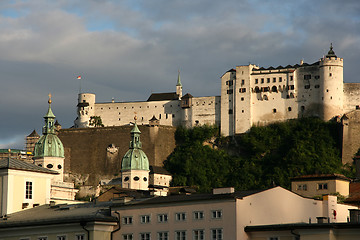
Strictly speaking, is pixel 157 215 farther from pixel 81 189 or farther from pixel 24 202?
pixel 81 189

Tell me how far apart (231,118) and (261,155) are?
7397 millimetres

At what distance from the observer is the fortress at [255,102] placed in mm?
125062

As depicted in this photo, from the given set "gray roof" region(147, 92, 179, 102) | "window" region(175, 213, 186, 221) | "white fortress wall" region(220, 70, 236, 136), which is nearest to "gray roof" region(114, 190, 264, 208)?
"window" region(175, 213, 186, 221)

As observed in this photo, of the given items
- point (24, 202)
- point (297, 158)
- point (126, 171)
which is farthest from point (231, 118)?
point (24, 202)

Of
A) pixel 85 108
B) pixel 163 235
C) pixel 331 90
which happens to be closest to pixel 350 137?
pixel 331 90

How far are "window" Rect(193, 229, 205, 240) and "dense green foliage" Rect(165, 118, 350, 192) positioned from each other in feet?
210

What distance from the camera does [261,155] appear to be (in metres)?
128

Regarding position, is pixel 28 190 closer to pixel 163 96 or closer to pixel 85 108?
pixel 163 96

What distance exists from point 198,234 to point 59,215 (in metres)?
8.44

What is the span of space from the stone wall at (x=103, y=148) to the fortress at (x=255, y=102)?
3324mm

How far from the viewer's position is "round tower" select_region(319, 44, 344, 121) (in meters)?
124

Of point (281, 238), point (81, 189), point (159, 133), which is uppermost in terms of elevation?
point (159, 133)

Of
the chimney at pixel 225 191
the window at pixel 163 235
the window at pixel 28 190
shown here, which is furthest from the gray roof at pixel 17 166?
the chimney at pixel 225 191

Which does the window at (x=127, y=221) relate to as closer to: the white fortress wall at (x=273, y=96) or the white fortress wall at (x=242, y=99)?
the white fortress wall at (x=273, y=96)
